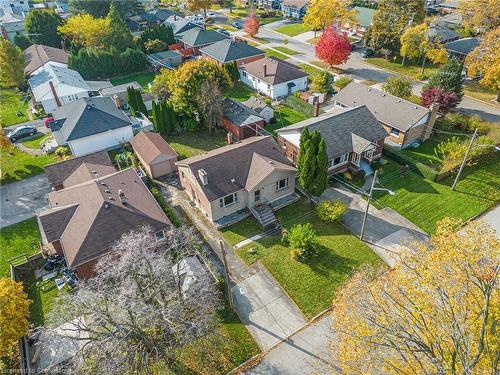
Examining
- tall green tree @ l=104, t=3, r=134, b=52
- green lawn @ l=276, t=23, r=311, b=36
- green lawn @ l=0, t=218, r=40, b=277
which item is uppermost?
tall green tree @ l=104, t=3, r=134, b=52

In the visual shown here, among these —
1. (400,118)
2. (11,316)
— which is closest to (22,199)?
(11,316)

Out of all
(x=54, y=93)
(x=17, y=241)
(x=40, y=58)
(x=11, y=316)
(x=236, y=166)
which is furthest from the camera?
(x=40, y=58)

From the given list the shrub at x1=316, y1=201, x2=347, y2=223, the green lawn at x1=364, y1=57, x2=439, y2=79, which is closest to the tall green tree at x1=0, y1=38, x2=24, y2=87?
the shrub at x1=316, y1=201, x2=347, y2=223

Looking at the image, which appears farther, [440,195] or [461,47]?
[461,47]

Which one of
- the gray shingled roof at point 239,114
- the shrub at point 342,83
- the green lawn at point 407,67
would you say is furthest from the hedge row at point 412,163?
the green lawn at point 407,67

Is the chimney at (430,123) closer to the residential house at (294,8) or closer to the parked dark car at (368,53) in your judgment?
the parked dark car at (368,53)

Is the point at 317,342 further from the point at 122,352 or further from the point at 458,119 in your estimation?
the point at 458,119

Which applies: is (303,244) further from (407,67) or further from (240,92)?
(407,67)

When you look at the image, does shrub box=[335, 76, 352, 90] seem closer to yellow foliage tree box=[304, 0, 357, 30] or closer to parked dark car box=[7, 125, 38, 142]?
yellow foliage tree box=[304, 0, 357, 30]
